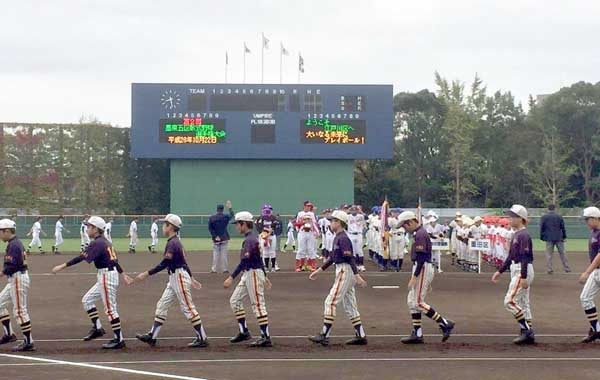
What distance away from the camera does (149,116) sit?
47.1m

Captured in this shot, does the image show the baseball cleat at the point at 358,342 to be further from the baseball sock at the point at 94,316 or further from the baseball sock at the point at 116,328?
the baseball sock at the point at 94,316

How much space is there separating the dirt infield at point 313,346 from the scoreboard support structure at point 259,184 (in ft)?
98.0

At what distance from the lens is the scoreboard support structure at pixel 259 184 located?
5062 cm

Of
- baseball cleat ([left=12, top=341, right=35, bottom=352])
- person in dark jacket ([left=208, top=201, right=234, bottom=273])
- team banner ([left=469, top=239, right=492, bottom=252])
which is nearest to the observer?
baseball cleat ([left=12, top=341, right=35, bottom=352])

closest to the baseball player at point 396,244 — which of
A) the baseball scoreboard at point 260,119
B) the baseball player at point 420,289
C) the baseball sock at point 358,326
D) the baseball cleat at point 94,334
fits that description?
the baseball player at point 420,289

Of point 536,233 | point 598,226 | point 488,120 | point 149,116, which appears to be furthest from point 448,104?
point 598,226

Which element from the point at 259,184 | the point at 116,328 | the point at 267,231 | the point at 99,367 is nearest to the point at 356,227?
the point at 267,231

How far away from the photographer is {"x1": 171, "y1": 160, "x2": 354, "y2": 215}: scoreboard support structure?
50625mm

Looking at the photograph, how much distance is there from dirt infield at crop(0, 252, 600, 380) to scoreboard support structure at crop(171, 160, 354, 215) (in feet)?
98.0

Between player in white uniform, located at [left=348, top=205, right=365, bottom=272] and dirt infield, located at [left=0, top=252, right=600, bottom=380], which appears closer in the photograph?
dirt infield, located at [left=0, top=252, right=600, bottom=380]

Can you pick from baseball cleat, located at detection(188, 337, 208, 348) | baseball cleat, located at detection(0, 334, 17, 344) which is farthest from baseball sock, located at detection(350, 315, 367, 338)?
baseball cleat, located at detection(0, 334, 17, 344)

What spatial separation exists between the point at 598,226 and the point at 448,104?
64.5 meters

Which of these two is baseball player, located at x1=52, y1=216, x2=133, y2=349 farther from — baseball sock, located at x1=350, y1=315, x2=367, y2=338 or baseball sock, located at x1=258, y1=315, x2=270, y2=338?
baseball sock, located at x1=350, y1=315, x2=367, y2=338

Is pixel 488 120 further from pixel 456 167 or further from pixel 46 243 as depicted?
pixel 46 243
